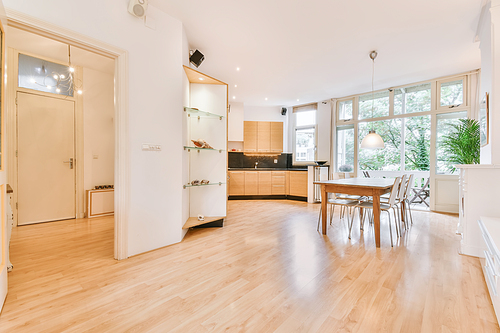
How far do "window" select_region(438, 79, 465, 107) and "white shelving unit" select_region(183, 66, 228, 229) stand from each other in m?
4.67

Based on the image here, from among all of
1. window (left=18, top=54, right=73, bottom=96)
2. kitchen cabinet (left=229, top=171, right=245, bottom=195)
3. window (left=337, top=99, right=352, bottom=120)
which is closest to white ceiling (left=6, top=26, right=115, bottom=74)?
window (left=18, top=54, right=73, bottom=96)

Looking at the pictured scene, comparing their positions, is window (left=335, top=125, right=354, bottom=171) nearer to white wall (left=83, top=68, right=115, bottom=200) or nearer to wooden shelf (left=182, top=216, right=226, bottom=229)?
wooden shelf (left=182, top=216, right=226, bottom=229)

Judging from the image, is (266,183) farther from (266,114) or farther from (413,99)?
(413,99)

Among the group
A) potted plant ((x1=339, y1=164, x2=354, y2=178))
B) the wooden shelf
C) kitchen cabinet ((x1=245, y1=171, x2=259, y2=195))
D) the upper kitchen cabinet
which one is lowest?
the wooden shelf

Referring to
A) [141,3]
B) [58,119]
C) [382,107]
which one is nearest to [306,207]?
[382,107]

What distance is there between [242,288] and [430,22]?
153 inches

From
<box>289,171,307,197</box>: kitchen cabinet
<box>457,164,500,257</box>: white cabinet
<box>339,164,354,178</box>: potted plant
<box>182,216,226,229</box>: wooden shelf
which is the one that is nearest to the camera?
<box>457,164,500,257</box>: white cabinet

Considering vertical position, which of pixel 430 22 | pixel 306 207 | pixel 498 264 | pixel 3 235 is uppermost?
pixel 430 22

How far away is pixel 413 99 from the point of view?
17.0 ft

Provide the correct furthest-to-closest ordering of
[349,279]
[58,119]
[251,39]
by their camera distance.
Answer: [58,119] < [251,39] < [349,279]

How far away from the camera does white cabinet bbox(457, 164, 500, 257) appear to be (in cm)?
243

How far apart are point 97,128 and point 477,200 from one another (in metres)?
6.03

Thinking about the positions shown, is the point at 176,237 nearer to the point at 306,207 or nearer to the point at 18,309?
the point at 18,309

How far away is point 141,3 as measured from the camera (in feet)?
7.69
